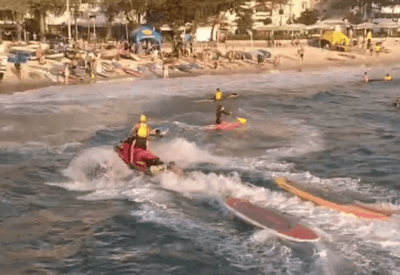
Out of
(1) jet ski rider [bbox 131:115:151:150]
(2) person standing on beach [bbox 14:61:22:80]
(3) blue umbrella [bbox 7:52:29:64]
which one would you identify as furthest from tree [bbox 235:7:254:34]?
(1) jet ski rider [bbox 131:115:151:150]

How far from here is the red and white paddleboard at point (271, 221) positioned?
12309mm

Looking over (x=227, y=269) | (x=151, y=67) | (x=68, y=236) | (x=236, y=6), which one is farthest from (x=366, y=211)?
(x=236, y=6)

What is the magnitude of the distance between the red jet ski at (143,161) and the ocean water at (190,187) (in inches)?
15.4

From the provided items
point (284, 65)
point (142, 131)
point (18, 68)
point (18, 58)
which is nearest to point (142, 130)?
point (142, 131)

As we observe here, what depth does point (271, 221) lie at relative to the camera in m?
13.1

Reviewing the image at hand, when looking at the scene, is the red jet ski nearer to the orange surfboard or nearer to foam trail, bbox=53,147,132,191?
foam trail, bbox=53,147,132,191

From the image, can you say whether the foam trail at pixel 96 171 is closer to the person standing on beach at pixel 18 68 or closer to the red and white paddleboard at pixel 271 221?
the red and white paddleboard at pixel 271 221

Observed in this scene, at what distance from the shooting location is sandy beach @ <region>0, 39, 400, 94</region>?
41344mm

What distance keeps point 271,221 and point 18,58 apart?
36.6m

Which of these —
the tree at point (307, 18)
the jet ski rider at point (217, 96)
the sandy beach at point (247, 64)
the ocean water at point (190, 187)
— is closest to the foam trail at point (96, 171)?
the ocean water at point (190, 187)

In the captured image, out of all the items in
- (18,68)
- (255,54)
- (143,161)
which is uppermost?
(255,54)

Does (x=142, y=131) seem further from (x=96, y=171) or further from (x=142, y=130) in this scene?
(x=96, y=171)

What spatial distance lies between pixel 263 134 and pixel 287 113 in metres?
6.62

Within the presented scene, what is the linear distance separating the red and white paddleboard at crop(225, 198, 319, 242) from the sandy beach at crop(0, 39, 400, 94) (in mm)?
27707
